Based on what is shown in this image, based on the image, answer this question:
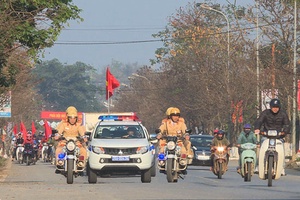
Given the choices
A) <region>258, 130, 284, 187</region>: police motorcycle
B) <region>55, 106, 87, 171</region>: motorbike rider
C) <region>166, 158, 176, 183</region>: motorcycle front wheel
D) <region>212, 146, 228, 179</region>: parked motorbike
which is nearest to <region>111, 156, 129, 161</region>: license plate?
<region>55, 106, 87, 171</region>: motorbike rider

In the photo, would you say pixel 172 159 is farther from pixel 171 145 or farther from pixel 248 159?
pixel 248 159

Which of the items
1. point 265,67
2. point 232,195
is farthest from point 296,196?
point 265,67

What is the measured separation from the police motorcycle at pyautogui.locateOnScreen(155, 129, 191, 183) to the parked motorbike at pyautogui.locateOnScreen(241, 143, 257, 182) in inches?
144

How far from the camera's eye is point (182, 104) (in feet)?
275

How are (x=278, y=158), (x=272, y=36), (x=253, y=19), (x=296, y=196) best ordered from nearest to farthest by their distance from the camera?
(x=296, y=196) < (x=278, y=158) < (x=272, y=36) < (x=253, y=19)

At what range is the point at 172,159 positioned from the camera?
26688mm

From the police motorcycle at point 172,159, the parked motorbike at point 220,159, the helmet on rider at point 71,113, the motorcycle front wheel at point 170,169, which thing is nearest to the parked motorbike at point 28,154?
the parked motorbike at point 220,159

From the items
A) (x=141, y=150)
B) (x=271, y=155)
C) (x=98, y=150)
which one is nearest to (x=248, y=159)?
(x=141, y=150)

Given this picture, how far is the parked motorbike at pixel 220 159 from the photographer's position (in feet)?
114

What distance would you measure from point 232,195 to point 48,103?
16173 centimetres

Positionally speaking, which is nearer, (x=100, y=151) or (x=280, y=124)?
(x=280, y=124)

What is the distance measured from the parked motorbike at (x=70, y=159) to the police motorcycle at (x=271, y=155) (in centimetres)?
530

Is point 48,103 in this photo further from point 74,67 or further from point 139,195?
point 139,195

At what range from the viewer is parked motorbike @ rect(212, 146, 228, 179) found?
34.7m
